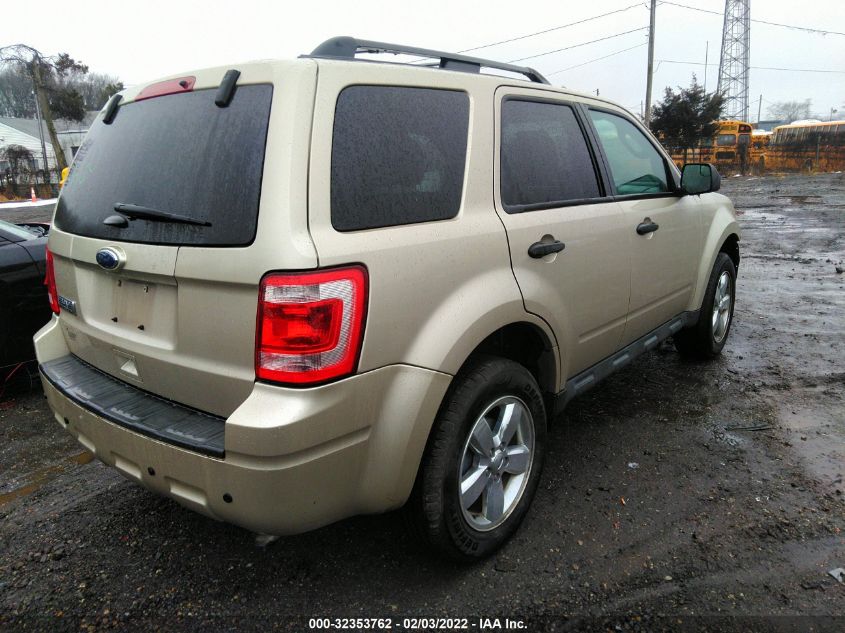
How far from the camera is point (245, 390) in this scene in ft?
6.04

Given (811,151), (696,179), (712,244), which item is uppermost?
(811,151)

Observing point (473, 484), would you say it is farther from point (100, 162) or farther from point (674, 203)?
point (674, 203)

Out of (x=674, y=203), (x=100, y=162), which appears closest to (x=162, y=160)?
(x=100, y=162)

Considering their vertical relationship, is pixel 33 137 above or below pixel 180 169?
above

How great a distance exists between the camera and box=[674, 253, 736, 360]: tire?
4.34 metres

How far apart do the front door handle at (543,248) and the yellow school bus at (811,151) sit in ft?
124

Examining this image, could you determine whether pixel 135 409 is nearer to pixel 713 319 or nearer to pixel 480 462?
pixel 480 462

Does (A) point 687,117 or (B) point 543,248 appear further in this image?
(A) point 687,117

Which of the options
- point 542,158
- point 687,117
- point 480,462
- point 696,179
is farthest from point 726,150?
point 480,462

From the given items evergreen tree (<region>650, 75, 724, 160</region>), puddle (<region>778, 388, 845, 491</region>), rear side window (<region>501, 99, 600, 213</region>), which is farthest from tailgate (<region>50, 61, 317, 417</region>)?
evergreen tree (<region>650, 75, 724, 160</region>)

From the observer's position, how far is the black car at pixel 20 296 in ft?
13.4

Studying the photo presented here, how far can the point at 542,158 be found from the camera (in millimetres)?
2762

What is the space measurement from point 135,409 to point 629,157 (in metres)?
2.94

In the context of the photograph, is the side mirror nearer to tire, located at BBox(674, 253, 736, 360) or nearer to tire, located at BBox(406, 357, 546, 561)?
tire, located at BBox(674, 253, 736, 360)
